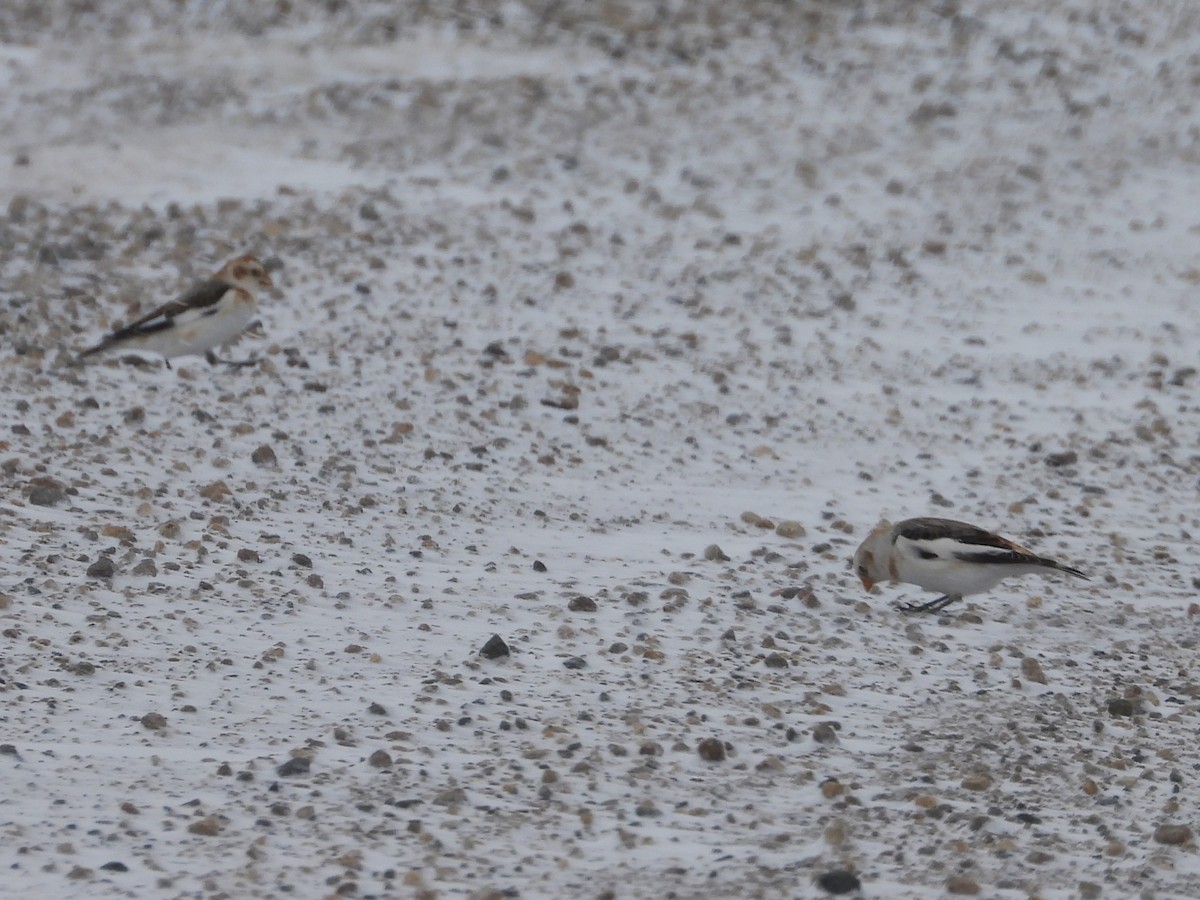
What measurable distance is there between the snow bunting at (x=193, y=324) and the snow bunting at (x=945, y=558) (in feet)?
11.3

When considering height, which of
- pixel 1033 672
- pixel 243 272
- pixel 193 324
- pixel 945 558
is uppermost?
pixel 243 272

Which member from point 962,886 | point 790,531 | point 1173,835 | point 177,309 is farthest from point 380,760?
point 177,309

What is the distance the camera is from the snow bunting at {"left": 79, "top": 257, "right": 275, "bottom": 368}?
778cm

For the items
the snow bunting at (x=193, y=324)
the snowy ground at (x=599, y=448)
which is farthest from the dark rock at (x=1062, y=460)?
the snow bunting at (x=193, y=324)

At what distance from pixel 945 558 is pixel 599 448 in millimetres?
2102

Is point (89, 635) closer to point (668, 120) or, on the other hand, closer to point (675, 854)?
point (675, 854)

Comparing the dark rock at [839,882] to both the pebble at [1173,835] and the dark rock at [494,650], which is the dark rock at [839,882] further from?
the dark rock at [494,650]

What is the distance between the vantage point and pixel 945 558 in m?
5.81

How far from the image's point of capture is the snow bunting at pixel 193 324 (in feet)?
25.5

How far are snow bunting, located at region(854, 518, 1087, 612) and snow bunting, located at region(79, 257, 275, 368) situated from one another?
136 inches

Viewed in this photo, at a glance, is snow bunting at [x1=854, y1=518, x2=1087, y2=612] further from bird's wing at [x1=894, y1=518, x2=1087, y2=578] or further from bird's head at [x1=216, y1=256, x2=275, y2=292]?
bird's head at [x1=216, y1=256, x2=275, y2=292]

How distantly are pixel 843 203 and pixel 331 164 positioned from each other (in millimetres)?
3423

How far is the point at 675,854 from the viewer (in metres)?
4.07

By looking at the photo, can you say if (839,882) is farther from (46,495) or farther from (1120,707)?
(46,495)
